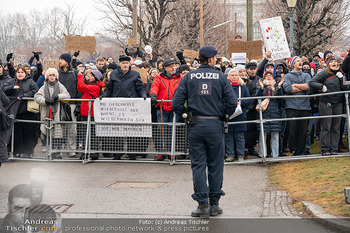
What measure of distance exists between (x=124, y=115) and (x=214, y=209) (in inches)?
194

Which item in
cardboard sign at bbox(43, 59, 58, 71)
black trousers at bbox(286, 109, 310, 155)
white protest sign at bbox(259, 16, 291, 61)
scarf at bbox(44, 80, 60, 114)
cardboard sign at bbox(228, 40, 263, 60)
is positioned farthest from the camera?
A: cardboard sign at bbox(43, 59, 58, 71)

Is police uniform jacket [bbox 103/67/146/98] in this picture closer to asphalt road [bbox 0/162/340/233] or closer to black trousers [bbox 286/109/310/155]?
asphalt road [bbox 0/162/340/233]

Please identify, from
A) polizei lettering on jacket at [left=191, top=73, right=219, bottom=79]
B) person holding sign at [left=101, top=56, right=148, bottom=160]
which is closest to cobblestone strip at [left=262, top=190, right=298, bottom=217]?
polizei lettering on jacket at [left=191, top=73, right=219, bottom=79]

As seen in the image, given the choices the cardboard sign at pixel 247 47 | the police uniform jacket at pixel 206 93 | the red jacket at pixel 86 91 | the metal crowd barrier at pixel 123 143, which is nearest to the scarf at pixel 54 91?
the metal crowd barrier at pixel 123 143

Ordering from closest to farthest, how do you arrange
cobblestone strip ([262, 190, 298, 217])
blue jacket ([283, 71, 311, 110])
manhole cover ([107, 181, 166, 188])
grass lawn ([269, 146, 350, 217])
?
cobblestone strip ([262, 190, 298, 217]), grass lawn ([269, 146, 350, 217]), manhole cover ([107, 181, 166, 188]), blue jacket ([283, 71, 311, 110])

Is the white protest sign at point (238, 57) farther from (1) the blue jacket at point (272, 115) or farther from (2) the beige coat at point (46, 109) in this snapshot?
(2) the beige coat at point (46, 109)

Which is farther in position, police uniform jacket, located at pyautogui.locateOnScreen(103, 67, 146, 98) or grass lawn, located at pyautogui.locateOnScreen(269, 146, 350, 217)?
police uniform jacket, located at pyautogui.locateOnScreen(103, 67, 146, 98)

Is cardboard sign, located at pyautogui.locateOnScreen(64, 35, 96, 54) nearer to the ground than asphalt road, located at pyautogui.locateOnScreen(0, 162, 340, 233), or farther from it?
farther from it

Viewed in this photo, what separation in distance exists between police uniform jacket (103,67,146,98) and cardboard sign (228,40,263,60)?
19.4 ft

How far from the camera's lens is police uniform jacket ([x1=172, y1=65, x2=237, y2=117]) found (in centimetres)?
718

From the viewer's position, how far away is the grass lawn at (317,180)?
7422 mm

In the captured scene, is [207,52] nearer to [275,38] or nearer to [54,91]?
[54,91]

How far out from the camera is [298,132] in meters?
11.7

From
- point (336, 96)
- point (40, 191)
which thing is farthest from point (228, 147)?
point (40, 191)
